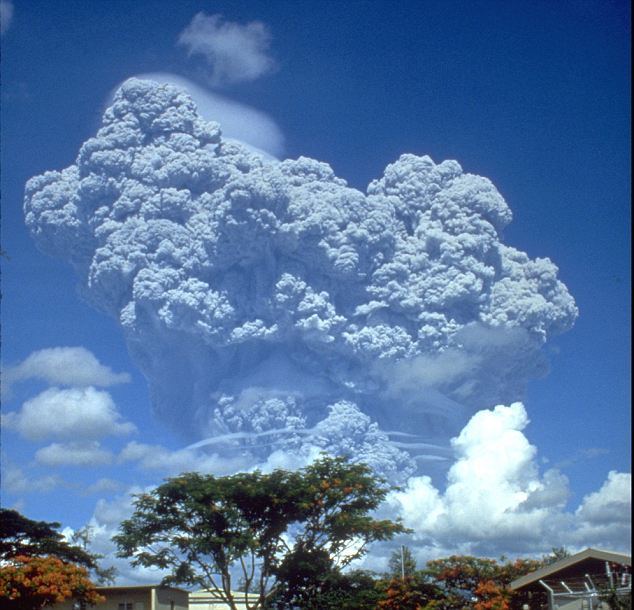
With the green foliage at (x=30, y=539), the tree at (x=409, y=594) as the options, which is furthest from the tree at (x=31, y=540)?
the tree at (x=409, y=594)

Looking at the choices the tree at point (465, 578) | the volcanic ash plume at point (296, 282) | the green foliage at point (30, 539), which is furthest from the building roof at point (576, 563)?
the volcanic ash plume at point (296, 282)

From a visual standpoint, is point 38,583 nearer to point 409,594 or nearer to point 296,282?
point 409,594

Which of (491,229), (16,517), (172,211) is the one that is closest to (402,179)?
(491,229)

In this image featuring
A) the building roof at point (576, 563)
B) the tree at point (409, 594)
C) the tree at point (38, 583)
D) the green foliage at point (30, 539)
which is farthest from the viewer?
the green foliage at point (30, 539)

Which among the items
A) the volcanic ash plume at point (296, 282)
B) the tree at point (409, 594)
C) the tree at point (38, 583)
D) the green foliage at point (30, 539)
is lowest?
the tree at point (409, 594)

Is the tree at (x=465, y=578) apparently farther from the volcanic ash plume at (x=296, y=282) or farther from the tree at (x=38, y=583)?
the volcanic ash plume at (x=296, y=282)

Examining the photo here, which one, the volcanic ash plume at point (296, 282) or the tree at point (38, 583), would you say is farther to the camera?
the volcanic ash plume at point (296, 282)

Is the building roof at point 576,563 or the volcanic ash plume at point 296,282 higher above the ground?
the volcanic ash plume at point 296,282

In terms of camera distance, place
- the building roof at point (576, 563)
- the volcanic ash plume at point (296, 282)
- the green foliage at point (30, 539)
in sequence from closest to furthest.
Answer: the building roof at point (576, 563) < the green foliage at point (30, 539) < the volcanic ash plume at point (296, 282)
